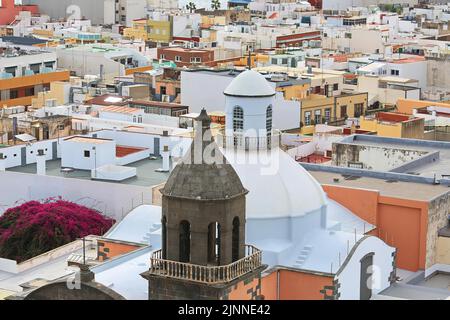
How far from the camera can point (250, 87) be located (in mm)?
26875

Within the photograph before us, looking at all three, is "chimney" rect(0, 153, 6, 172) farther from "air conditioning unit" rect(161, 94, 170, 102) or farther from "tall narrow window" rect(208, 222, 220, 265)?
"air conditioning unit" rect(161, 94, 170, 102)

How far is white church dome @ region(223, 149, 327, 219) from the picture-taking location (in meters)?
25.4

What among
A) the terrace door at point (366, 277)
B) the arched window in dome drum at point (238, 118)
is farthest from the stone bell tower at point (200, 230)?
the arched window in dome drum at point (238, 118)

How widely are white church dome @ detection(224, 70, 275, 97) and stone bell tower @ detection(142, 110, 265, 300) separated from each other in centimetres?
658

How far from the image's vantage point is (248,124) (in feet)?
87.7

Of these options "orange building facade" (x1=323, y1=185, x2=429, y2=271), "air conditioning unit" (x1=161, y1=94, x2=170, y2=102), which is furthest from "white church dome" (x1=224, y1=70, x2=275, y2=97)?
"air conditioning unit" (x1=161, y1=94, x2=170, y2=102)

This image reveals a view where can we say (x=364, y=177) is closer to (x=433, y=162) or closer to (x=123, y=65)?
(x=433, y=162)

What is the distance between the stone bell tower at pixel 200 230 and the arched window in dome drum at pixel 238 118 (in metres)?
6.50

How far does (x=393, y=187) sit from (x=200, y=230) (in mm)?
12949

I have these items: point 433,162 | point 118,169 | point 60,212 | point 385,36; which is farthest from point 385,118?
point 385,36

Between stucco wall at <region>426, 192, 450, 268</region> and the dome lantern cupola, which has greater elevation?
the dome lantern cupola

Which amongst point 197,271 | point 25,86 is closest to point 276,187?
point 197,271
